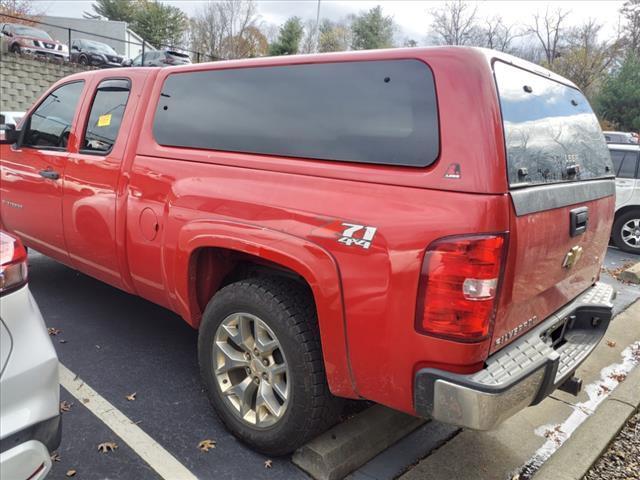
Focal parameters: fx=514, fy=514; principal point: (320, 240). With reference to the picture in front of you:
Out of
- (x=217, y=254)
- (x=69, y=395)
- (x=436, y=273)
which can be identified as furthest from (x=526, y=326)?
(x=69, y=395)

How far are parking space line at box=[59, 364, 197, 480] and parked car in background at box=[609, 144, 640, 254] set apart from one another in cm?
872

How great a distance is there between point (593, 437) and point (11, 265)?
3076mm

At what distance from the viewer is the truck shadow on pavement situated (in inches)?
102

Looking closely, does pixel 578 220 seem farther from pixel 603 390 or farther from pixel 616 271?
pixel 616 271

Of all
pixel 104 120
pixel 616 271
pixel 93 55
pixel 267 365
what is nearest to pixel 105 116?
pixel 104 120

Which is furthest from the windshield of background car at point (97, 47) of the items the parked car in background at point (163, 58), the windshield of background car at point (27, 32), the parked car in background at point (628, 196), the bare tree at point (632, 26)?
the bare tree at point (632, 26)

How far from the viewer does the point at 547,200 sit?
7.27 ft

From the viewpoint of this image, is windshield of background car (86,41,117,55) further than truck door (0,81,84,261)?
Yes

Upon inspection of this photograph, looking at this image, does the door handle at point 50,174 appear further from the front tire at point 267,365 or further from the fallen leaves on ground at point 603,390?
the fallen leaves on ground at point 603,390

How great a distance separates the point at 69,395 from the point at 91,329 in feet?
3.38

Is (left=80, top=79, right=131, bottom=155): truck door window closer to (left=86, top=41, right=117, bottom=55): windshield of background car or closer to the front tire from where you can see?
the front tire

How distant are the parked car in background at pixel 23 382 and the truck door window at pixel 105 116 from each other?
5.77ft

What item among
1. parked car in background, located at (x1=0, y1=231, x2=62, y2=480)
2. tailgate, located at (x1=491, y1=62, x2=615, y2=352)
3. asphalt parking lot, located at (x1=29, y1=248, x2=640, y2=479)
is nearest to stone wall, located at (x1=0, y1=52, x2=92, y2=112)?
asphalt parking lot, located at (x1=29, y1=248, x2=640, y2=479)

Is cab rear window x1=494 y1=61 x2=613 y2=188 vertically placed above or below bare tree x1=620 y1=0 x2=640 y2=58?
below
